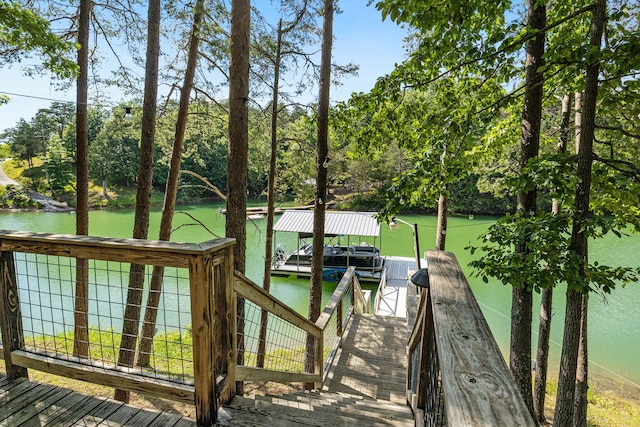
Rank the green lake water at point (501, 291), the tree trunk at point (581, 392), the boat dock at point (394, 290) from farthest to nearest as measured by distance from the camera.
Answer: the boat dock at point (394, 290) → the green lake water at point (501, 291) → the tree trunk at point (581, 392)

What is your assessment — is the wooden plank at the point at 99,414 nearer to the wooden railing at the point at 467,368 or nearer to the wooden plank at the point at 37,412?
the wooden plank at the point at 37,412

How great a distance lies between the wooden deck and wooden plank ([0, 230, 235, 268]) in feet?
2.31

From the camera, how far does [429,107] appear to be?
451 centimetres

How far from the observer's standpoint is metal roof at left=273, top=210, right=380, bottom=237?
38.5 feet

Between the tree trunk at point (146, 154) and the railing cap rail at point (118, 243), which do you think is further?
the tree trunk at point (146, 154)

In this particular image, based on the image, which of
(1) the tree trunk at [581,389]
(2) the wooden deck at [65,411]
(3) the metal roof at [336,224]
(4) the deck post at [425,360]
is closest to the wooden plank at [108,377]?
(2) the wooden deck at [65,411]

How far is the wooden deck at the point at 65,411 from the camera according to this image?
Answer: 4.83 feet

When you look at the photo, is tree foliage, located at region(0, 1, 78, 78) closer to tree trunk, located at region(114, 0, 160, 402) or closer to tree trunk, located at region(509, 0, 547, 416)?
tree trunk, located at region(114, 0, 160, 402)

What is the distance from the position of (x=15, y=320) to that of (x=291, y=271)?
10.8 metres

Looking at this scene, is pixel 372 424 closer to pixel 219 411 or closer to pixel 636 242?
pixel 219 411

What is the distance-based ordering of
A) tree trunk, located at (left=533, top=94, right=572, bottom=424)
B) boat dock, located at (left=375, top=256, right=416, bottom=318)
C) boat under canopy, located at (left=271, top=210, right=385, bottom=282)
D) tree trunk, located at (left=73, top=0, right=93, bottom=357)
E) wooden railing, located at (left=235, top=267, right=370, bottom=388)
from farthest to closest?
boat under canopy, located at (left=271, top=210, right=385, bottom=282)
boat dock, located at (left=375, top=256, right=416, bottom=318)
tree trunk, located at (left=533, top=94, right=572, bottom=424)
tree trunk, located at (left=73, top=0, right=93, bottom=357)
wooden railing, located at (left=235, top=267, right=370, bottom=388)

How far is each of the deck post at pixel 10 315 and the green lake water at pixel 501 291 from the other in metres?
3.58

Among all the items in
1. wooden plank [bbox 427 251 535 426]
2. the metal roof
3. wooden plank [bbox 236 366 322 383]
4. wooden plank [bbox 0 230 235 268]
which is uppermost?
wooden plank [bbox 0 230 235 268]

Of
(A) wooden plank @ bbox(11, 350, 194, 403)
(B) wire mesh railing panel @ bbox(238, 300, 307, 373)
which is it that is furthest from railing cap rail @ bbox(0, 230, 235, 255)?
(B) wire mesh railing panel @ bbox(238, 300, 307, 373)
